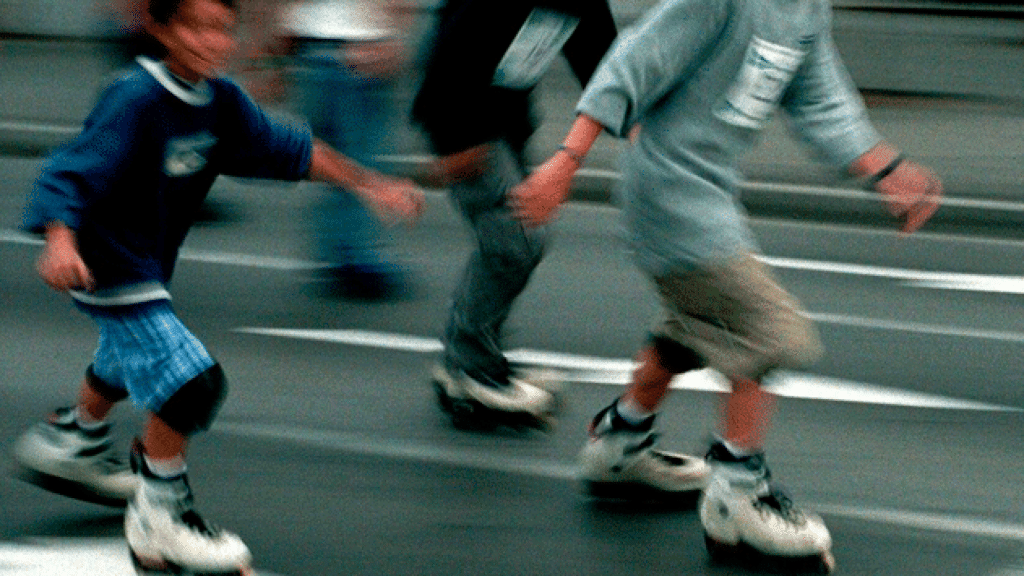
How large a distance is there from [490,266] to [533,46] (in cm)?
67

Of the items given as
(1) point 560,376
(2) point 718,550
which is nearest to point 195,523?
(2) point 718,550

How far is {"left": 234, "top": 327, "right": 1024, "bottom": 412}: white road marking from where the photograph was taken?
5.68 meters

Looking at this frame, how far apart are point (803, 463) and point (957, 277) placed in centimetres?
325

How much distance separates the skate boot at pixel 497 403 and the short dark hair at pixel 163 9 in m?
1.85

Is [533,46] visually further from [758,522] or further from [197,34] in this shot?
[758,522]

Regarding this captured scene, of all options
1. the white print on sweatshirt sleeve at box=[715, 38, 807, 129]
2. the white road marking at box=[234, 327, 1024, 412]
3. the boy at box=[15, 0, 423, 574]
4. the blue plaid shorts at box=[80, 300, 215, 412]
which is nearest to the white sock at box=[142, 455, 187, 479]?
the boy at box=[15, 0, 423, 574]

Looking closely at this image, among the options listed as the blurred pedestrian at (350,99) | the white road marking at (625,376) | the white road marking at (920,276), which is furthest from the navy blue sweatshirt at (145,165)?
the white road marking at (920,276)

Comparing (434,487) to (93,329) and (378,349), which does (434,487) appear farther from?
(93,329)

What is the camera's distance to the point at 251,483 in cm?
466

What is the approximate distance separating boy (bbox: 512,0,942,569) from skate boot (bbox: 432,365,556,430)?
3.73 feet

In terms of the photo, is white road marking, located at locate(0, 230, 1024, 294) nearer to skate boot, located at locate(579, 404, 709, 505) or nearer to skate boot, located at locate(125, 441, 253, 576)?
skate boot, located at locate(579, 404, 709, 505)

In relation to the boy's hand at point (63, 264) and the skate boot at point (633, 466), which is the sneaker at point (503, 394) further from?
the boy's hand at point (63, 264)

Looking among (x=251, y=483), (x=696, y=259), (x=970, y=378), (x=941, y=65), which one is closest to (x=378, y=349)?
(x=251, y=483)

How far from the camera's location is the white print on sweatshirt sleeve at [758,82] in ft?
12.7
